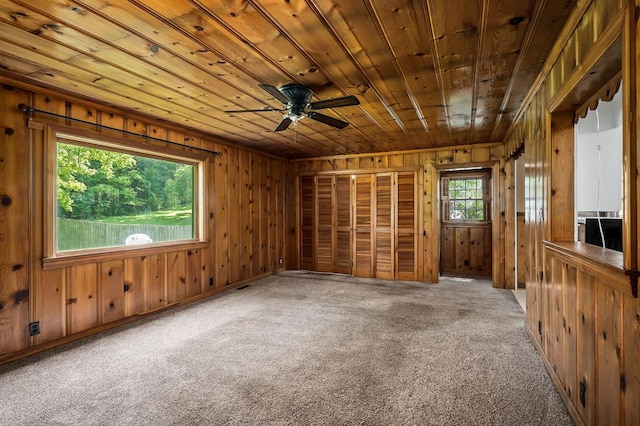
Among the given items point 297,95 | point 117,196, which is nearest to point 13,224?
point 117,196

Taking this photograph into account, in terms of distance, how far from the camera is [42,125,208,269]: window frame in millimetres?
2891

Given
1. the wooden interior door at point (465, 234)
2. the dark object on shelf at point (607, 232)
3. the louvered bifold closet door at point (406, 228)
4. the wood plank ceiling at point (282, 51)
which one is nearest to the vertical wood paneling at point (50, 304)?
the wood plank ceiling at point (282, 51)

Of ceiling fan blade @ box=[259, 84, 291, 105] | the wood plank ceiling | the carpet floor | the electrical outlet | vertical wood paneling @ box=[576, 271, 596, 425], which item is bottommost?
the carpet floor

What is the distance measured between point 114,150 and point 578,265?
13.7ft

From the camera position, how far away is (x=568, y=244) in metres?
2.09

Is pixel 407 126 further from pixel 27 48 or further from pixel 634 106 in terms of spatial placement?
pixel 27 48

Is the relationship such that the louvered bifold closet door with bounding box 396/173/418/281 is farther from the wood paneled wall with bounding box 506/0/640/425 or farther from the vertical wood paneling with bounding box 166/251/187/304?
the vertical wood paneling with bounding box 166/251/187/304

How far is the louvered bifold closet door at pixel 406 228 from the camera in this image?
18.2 feet

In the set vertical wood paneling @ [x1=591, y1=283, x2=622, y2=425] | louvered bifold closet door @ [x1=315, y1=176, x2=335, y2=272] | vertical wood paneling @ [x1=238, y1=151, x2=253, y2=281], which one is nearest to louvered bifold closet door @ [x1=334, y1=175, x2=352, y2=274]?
louvered bifold closet door @ [x1=315, y1=176, x2=335, y2=272]

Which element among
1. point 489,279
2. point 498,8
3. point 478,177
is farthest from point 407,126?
point 489,279

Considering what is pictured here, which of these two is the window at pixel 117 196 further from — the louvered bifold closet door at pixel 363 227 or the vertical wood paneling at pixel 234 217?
the louvered bifold closet door at pixel 363 227

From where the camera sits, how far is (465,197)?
20.6 feet

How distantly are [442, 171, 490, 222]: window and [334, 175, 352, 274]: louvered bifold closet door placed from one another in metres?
1.97

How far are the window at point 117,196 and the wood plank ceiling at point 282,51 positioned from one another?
59 cm
